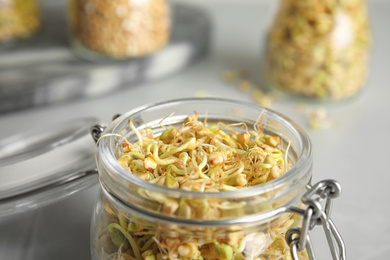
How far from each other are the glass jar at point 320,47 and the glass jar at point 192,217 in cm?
47

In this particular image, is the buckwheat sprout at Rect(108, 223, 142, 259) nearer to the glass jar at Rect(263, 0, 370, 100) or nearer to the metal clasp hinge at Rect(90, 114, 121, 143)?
the metal clasp hinge at Rect(90, 114, 121, 143)

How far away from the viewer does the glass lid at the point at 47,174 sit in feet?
1.68

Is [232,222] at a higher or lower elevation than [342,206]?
higher

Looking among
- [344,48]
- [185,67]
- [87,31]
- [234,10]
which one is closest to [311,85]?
[344,48]

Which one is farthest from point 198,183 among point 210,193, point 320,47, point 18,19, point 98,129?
point 18,19

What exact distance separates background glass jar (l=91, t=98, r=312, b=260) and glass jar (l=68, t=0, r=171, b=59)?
1.67 feet

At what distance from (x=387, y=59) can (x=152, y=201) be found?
97cm

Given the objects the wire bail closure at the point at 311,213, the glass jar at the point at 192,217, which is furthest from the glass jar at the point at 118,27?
the wire bail closure at the point at 311,213

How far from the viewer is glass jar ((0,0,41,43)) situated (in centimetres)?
102

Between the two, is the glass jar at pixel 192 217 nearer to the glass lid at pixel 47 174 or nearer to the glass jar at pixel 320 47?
the glass lid at pixel 47 174

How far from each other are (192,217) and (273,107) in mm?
613

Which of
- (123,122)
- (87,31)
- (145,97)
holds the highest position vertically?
(123,122)

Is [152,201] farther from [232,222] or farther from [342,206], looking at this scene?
[342,206]

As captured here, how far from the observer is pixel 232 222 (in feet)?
1.26
